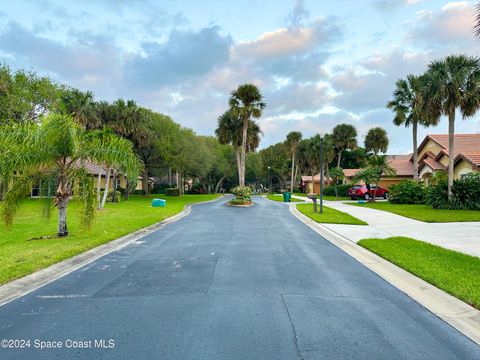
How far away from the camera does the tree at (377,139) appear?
195 ft

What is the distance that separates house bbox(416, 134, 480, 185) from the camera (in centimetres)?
2720

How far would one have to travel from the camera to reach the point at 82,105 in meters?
28.0

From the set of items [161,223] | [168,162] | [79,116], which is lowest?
[161,223]

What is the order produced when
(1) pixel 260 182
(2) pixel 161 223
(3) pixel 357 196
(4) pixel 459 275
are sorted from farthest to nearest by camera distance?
(1) pixel 260 182
(3) pixel 357 196
(2) pixel 161 223
(4) pixel 459 275

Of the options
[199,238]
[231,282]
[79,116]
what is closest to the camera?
[231,282]

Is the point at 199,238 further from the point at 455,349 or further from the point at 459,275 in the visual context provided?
the point at 455,349

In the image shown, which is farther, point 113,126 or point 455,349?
point 113,126

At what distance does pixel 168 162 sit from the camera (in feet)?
139

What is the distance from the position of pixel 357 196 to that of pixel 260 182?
183 feet

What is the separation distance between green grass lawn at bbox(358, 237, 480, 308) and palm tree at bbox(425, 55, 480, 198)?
618 inches

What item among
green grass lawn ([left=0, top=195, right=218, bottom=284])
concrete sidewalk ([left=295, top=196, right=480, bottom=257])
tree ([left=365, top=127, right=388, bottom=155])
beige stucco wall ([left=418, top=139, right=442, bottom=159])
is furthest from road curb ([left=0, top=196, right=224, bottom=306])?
tree ([left=365, top=127, right=388, bottom=155])

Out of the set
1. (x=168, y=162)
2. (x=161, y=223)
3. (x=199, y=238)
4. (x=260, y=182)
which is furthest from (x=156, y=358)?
(x=260, y=182)

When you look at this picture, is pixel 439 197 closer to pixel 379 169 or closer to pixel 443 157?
pixel 379 169

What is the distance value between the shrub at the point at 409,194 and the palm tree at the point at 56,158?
84.8 feet
